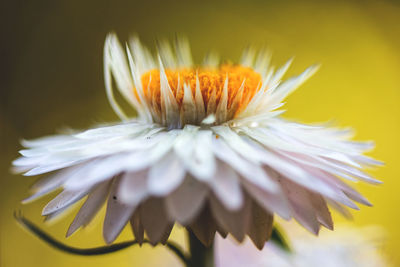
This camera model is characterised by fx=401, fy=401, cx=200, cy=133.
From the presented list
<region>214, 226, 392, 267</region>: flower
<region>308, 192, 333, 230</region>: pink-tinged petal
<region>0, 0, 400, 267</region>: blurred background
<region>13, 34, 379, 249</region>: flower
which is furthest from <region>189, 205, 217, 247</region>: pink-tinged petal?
<region>0, 0, 400, 267</region>: blurred background

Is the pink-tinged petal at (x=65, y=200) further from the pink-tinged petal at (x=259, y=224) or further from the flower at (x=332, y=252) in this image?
the flower at (x=332, y=252)

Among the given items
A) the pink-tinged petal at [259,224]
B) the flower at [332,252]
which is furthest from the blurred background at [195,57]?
the pink-tinged petal at [259,224]

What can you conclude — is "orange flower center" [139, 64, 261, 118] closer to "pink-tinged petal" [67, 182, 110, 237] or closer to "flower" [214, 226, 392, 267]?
"pink-tinged petal" [67, 182, 110, 237]

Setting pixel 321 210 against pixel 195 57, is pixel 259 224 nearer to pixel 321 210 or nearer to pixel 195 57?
pixel 321 210

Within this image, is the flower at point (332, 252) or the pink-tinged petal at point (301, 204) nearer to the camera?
the pink-tinged petal at point (301, 204)

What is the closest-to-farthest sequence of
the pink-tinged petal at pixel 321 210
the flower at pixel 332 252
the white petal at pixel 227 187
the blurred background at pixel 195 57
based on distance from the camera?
1. the white petal at pixel 227 187
2. the pink-tinged petal at pixel 321 210
3. the flower at pixel 332 252
4. the blurred background at pixel 195 57

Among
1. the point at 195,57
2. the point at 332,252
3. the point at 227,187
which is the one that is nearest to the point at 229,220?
the point at 227,187
